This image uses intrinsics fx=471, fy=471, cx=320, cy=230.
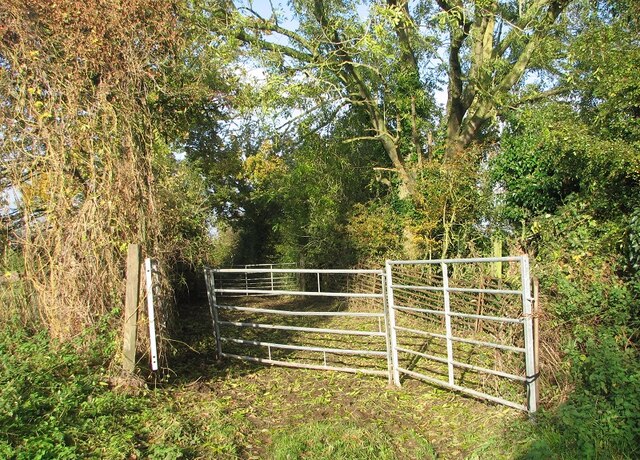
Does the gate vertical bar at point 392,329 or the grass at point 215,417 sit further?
the gate vertical bar at point 392,329

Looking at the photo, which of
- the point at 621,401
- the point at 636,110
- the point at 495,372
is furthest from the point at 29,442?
the point at 636,110

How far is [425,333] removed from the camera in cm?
523

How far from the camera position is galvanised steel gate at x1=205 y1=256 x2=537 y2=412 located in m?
4.64

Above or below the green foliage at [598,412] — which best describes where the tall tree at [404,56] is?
above

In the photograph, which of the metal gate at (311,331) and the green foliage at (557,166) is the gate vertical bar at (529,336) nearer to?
the metal gate at (311,331)

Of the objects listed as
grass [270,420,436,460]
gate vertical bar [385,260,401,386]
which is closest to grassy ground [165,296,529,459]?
grass [270,420,436,460]

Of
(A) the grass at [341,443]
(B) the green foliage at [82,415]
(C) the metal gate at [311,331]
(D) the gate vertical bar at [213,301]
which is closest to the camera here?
(B) the green foliage at [82,415]

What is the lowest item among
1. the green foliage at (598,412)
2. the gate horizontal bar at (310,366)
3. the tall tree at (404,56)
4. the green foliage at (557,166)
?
the gate horizontal bar at (310,366)

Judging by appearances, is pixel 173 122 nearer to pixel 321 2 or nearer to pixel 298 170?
pixel 321 2

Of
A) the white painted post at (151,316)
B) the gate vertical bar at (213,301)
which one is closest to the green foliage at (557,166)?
the gate vertical bar at (213,301)

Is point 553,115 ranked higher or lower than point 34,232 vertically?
higher

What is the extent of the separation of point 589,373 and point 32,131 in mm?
5936

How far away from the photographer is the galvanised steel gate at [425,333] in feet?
15.2

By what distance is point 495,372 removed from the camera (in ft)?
14.6
